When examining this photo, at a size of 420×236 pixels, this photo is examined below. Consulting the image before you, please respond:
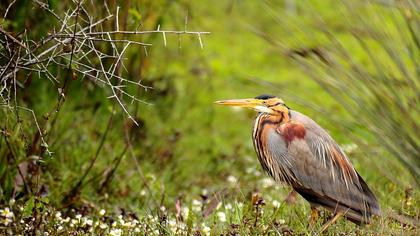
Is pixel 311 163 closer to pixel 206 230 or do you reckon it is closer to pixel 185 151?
pixel 206 230

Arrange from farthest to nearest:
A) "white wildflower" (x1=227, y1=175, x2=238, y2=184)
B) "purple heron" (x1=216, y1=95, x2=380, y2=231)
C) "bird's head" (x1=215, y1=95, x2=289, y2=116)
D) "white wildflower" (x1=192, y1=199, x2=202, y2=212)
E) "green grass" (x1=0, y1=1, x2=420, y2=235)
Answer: "white wildflower" (x1=227, y1=175, x2=238, y2=184) < "white wildflower" (x1=192, y1=199, x2=202, y2=212) < "bird's head" (x1=215, y1=95, x2=289, y2=116) < "purple heron" (x1=216, y1=95, x2=380, y2=231) < "green grass" (x1=0, y1=1, x2=420, y2=235)

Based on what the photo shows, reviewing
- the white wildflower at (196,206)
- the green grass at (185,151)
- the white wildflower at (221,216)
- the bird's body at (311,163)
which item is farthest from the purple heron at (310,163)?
the white wildflower at (196,206)

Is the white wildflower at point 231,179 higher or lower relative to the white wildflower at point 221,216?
lower

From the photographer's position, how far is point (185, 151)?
695 centimetres

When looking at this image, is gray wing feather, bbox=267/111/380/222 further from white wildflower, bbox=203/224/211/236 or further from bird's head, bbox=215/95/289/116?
white wildflower, bbox=203/224/211/236

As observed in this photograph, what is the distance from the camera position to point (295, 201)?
4.62 metres

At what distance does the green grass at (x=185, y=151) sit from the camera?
3.70 m

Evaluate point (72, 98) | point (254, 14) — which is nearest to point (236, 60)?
point (254, 14)

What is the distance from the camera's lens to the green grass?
370 centimetres

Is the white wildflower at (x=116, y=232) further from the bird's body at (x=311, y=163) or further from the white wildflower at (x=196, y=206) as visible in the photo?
the white wildflower at (x=196, y=206)

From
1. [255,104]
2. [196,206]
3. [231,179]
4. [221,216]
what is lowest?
[231,179]

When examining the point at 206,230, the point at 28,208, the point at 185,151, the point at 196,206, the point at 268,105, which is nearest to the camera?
the point at 206,230

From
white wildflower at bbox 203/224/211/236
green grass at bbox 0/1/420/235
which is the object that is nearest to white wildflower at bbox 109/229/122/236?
green grass at bbox 0/1/420/235

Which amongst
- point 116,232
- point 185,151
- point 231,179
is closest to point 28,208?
point 116,232
